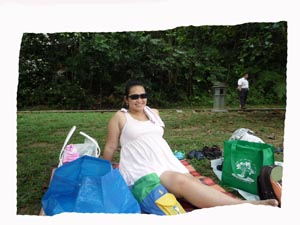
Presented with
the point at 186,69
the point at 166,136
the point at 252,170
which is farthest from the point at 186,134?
the point at 252,170

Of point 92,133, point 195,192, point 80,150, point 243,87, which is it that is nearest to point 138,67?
point 92,133

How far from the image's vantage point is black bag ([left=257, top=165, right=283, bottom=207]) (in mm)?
2139

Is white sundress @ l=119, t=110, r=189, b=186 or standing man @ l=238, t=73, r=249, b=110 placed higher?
standing man @ l=238, t=73, r=249, b=110

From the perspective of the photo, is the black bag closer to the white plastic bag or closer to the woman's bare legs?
the woman's bare legs

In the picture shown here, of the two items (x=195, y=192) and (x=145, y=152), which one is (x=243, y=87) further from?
(x=195, y=192)

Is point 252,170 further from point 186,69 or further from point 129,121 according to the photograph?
point 186,69

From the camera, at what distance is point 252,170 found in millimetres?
2453

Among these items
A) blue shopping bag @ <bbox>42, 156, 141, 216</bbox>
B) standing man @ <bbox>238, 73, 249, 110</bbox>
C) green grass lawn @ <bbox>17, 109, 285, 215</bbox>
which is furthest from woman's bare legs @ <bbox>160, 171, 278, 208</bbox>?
Result: standing man @ <bbox>238, 73, 249, 110</bbox>

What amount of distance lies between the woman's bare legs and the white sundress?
5.4 inches

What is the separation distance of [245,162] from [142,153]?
0.84 m

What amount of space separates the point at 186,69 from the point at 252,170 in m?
4.15

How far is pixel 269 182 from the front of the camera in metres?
2.19

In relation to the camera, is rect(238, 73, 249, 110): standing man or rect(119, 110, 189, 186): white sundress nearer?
rect(119, 110, 189, 186): white sundress

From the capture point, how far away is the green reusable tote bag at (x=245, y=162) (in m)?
2.42
